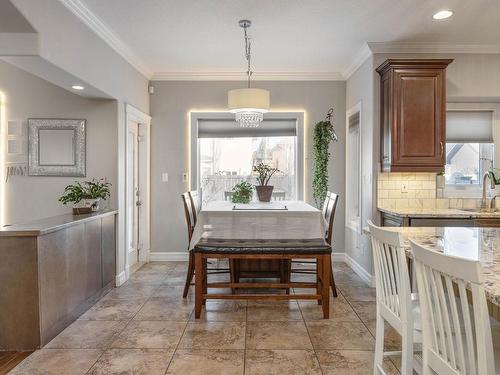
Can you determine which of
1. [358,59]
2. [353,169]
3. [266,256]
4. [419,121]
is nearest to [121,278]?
[266,256]

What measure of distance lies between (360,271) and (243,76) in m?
3.16

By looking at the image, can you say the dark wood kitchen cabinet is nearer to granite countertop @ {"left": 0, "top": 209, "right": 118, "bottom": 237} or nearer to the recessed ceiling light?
the recessed ceiling light

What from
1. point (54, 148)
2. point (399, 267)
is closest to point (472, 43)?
point (399, 267)

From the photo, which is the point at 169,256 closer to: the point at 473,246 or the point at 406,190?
the point at 406,190

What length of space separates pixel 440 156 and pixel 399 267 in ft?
9.29

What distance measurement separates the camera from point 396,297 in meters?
2.01

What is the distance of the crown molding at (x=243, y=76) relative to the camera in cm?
576

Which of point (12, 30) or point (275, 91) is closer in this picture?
point (12, 30)

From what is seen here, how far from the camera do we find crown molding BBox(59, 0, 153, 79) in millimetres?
3418

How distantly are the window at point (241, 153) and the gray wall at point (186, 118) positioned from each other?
19 cm

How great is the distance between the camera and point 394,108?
4.20m

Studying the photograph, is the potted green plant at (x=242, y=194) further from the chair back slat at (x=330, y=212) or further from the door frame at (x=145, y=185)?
the door frame at (x=145, y=185)

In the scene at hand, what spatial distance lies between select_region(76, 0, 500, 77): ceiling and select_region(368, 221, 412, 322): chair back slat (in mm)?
2395

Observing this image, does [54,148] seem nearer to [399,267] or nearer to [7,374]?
[7,374]
